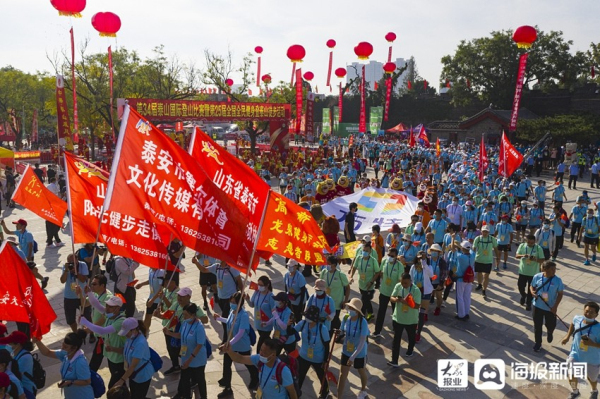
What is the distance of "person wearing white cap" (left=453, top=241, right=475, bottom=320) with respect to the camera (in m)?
8.92

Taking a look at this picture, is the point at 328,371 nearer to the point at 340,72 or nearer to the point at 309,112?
the point at 309,112

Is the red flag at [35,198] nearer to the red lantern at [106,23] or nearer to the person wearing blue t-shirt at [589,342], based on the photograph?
the person wearing blue t-shirt at [589,342]

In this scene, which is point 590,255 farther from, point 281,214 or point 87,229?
point 87,229

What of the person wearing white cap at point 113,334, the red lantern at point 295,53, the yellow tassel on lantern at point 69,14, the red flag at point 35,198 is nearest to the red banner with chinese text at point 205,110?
the red lantern at point 295,53

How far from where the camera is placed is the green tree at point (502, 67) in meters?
44.7

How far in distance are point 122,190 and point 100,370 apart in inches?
134

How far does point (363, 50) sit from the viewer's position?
1009 inches

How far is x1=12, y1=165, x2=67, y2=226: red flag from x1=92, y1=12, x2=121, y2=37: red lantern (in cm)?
1012

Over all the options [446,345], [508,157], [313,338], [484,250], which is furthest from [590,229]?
[313,338]

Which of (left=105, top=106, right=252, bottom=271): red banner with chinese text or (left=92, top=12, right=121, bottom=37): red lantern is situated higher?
(left=92, top=12, right=121, bottom=37): red lantern

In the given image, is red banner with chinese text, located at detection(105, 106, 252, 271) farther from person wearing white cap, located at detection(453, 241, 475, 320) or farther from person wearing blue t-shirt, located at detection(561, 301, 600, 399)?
person wearing white cap, located at detection(453, 241, 475, 320)

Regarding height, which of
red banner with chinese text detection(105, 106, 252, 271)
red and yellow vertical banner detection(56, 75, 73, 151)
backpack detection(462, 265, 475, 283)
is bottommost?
backpack detection(462, 265, 475, 283)

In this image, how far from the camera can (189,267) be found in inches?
489

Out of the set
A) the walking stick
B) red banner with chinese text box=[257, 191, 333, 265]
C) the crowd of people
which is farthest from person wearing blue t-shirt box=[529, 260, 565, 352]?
red banner with chinese text box=[257, 191, 333, 265]
